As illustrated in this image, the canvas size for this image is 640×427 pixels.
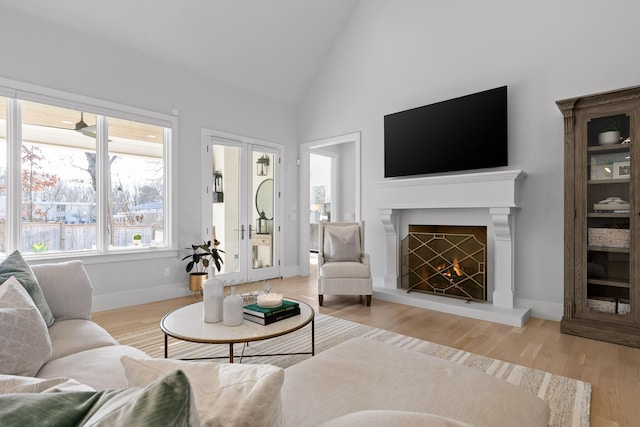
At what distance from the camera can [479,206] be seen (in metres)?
3.77

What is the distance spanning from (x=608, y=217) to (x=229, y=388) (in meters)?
3.58

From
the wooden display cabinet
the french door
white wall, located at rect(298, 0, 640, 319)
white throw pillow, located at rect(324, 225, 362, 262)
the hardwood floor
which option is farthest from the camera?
the french door

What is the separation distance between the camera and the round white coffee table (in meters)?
1.87

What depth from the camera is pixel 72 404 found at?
550mm

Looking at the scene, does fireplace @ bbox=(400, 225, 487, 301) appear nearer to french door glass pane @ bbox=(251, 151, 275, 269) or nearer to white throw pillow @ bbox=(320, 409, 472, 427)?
french door glass pane @ bbox=(251, 151, 275, 269)

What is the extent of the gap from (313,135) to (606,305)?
4.36m

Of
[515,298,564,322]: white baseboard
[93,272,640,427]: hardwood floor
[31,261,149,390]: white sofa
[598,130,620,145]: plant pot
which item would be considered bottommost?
[93,272,640,427]: hardwood floor

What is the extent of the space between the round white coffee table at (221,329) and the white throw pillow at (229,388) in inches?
47.4

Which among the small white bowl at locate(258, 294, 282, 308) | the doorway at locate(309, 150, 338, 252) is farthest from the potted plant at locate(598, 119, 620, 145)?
the doorway at locate(309, 150, 338, 252)

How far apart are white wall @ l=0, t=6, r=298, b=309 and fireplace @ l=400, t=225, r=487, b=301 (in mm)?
2898

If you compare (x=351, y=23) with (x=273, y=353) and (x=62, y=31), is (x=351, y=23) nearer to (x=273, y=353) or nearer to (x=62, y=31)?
(x=62, y=31)

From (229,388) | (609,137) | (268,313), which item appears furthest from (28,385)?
(609,137)

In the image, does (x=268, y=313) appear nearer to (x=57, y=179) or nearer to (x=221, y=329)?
(x=221, y=329)

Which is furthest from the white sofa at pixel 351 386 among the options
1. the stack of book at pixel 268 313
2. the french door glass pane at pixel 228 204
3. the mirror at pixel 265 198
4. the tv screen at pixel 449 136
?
the mirror at pixel 265 198
